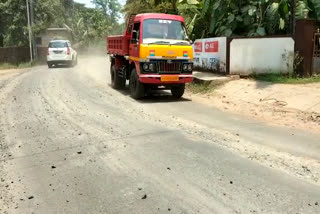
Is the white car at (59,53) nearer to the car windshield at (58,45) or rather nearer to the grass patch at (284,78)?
the car windshield at (58,45)

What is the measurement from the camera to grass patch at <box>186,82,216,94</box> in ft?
44.7

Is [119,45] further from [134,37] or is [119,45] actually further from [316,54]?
[316,54]

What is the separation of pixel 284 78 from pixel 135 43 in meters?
5.52

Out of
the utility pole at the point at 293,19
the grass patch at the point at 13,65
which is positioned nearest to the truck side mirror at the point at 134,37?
the utility pole at the point at 293,19

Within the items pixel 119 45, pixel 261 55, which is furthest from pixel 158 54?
pixel 261 55

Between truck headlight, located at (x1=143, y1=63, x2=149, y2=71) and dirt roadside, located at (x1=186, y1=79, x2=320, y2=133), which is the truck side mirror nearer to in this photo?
truck headlight, located at (x1=143, y1=63, x2=149, y2=71)

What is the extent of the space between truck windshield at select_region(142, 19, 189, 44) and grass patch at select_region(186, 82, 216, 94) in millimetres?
2303

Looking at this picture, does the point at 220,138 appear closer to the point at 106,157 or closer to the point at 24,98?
the point at 106,157

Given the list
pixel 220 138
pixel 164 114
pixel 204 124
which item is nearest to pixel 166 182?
pixel 220 138

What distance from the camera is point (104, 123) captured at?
8.52 m

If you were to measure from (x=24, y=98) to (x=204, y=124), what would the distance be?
264 inches

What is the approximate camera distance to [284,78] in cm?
1343

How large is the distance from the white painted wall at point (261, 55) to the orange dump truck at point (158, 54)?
3135 mm

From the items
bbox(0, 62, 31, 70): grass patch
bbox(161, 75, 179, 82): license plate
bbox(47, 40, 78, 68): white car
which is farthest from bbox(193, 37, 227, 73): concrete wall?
bbox(0, 62, 31, 70): grass patch
